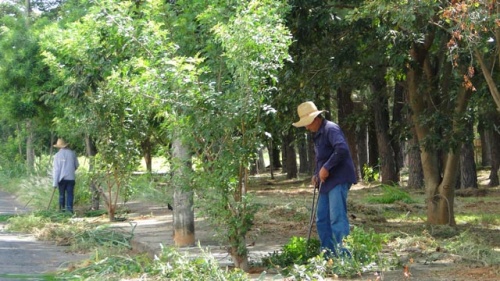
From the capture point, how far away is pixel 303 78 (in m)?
16.0

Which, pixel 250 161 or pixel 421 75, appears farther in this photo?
pixel 421 75

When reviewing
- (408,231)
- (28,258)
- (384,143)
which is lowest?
(408,231)

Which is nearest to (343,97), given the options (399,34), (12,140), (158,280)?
(399,34)

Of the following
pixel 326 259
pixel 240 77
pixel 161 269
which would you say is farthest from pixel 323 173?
pixel 161 269

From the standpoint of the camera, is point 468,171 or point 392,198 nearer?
point 392,198

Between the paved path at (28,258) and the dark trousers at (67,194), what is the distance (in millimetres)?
2306

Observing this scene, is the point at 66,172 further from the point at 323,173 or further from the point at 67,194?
the point at 323,173

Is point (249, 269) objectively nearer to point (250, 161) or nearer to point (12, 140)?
point (250, 161)

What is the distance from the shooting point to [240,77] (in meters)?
9.83

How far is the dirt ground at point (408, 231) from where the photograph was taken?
31.8 feet

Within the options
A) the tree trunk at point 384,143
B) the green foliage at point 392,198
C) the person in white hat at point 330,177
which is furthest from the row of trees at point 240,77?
the tree trunk at point 384,143

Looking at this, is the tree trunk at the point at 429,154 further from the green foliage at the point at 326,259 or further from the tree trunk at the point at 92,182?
the tree trunk at the point at 92,182

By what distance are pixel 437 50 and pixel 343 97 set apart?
559 inches

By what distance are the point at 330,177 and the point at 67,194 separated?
1067cm
